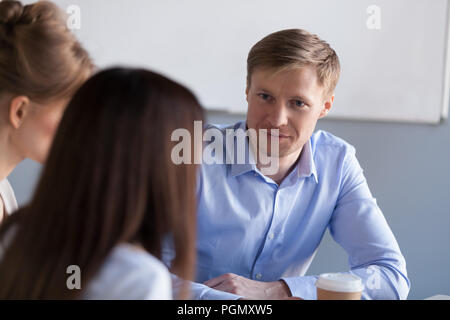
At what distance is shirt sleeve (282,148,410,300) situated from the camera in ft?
4.63

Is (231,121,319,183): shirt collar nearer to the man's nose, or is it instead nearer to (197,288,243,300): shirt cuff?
the man's nose

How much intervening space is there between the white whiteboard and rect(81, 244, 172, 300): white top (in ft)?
5.10

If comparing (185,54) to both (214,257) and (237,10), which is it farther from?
(214,257)

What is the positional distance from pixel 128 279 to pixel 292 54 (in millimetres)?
1000

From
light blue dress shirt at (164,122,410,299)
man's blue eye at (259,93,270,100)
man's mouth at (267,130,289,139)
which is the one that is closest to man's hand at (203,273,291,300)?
light blue dress shirt at (164,122,410,299)

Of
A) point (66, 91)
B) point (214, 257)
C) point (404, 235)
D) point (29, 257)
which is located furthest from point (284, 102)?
point (404, 235)

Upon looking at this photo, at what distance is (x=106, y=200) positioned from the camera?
740 millimetres

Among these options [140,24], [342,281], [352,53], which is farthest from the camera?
[352,53]

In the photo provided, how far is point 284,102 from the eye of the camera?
159cm

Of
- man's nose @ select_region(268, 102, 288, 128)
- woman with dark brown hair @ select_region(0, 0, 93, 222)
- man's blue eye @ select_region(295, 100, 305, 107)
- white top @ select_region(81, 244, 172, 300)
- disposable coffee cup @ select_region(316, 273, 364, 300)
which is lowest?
disposable coffee cup @ select_region(316, 273, 364, 300)

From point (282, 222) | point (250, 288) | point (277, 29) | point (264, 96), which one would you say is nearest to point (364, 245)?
point (282, 222)
